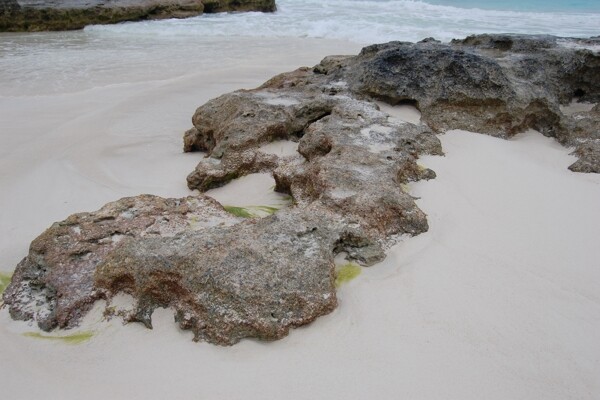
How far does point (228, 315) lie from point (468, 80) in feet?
12.1

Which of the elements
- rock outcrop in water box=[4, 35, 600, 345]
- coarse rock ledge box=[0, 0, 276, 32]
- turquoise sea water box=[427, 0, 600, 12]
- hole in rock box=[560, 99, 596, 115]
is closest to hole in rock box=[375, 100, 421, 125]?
rock outcrop in water box=[4, 35, 600, 345]

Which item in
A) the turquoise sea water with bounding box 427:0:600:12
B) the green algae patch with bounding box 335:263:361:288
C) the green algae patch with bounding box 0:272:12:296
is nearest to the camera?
the green algae patch with bounding box 335:263:361:288

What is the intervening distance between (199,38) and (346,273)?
35.2ft

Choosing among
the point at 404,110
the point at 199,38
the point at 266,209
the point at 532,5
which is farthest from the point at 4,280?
the point at 532,5

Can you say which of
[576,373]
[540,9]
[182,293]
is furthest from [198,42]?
[540,9]

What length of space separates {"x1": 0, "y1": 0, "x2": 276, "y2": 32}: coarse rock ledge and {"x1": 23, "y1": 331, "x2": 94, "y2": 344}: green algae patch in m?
14.7

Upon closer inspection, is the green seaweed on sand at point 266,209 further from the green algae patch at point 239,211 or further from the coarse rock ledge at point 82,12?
the coarse rock ledge at point 82,12

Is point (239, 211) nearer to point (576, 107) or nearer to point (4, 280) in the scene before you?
point (4, 280)

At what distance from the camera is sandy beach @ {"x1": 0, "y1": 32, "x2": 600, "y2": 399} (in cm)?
190

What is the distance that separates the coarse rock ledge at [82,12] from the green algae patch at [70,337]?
1473 centimetres

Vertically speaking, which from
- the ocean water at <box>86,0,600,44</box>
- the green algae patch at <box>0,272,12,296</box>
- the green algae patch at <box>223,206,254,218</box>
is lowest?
the green algae patch at <box>0,272,12,296</box>

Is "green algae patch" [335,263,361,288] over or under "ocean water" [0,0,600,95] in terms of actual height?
under

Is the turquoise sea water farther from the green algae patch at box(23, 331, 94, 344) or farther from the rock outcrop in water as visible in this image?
the green algae patch at box(23, 331, 94, 344)

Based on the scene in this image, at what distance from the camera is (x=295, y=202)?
3205 millimetres
